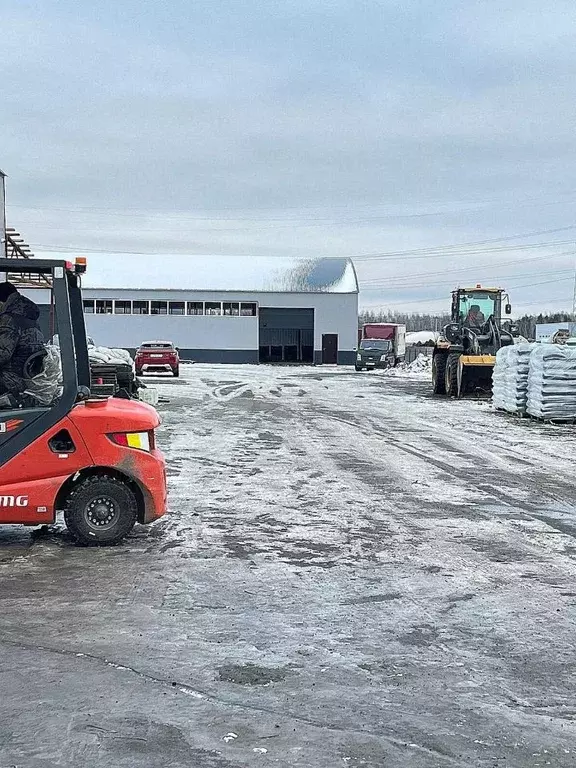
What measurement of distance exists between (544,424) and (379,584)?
12502 millimetres

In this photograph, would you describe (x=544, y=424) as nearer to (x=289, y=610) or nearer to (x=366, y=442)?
(x=366, y=442)

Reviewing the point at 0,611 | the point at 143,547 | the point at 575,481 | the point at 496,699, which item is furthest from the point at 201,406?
the point at 496,699

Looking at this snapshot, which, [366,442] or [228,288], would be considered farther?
[228,288]

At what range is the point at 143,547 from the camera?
6.51m

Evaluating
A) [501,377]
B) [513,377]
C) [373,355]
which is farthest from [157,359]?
[513,377]

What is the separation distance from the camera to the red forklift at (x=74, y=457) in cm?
621

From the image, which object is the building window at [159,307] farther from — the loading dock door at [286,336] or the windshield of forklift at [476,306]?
the windshield of forklift at [476,306]

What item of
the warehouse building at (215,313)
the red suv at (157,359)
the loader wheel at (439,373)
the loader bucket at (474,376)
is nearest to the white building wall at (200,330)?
the warehouse building at (215,313)

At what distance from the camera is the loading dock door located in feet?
190

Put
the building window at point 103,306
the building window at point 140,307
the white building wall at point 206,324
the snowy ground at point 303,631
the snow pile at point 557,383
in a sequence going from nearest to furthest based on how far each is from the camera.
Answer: the snowy ground at point 303,631, the snow pile at point 557,383, the white building wall at point 206,324, the building window at point 103,306, the building window at point 140,307

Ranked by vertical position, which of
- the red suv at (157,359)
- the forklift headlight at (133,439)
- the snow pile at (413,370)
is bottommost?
the snow pile at (413,370)

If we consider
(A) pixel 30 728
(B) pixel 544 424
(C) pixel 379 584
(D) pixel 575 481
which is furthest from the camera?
(B) pixel 544 424

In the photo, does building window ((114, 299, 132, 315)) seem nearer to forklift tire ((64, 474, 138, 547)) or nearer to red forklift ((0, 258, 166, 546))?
red forklift ((0, 258, 166, 546))

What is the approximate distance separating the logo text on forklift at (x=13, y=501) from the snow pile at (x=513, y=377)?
14092 mm
